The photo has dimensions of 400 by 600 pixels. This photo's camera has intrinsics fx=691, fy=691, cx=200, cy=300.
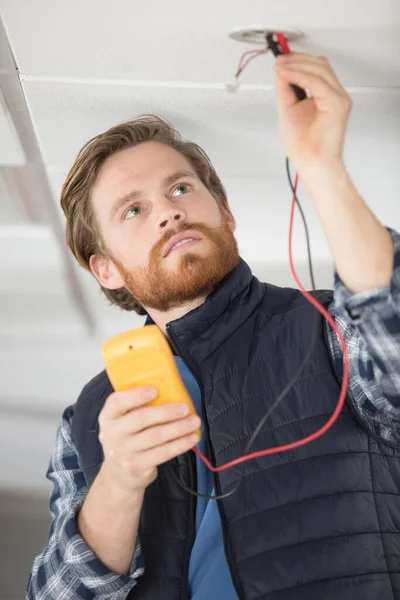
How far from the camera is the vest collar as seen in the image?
1372 mm

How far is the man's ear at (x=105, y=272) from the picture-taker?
1586 millimetres

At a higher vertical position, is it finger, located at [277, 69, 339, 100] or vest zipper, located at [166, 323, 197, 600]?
finger, located at [277, 69, 339, 100]

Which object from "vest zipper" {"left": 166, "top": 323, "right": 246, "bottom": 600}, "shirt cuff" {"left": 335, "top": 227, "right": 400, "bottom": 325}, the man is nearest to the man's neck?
the man

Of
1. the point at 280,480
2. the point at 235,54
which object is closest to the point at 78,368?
the point at 280,480

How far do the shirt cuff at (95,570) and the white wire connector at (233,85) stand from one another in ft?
2.79

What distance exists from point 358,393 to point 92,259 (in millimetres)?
712

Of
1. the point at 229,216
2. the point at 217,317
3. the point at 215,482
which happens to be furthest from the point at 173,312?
the point at 215,482

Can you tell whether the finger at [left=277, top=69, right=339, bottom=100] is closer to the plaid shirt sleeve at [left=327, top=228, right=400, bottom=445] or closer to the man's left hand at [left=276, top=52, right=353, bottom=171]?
the man's left hand at [left=276, top=52, right=353, bottom=171]

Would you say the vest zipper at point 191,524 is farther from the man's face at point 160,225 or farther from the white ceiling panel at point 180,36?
the white ceiling panel at point 180,36

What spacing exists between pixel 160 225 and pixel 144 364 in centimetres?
42

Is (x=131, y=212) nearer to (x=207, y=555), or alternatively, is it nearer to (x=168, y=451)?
(x=168, y=451)

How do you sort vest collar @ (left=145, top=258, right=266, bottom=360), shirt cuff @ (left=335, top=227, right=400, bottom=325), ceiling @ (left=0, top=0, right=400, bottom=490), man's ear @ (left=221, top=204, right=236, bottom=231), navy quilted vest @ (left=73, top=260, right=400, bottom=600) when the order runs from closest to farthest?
shirt cuff @ (left=335, top=227, right=400, bottom=325)
ceiling @ (left=0, top=0, right=400, bottom=490)
navy quilted vest @ (left=73, top=260, right=400, bottom=600)
vest collar @ (left=145, top=258, right=266, bottom=360)
man's ear @ (left=221, top=204, right=236, bottom=231)

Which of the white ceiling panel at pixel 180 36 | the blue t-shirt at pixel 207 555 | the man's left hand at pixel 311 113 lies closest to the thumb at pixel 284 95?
the man's left hand at pixel 311 113

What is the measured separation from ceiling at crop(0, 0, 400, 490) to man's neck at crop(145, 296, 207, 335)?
9.9 inches
